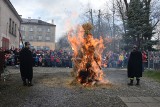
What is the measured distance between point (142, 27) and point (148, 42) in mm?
1696

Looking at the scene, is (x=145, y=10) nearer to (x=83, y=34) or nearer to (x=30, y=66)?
(x=83, y=34)

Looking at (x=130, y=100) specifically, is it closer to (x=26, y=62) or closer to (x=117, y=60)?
(x=26, y=62)

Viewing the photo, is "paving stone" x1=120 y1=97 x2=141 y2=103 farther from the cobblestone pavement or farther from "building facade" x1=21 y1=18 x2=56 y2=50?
"building facade" x1=21 y1=18 x2=56 y2=50

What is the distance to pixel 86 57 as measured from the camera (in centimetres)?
1320

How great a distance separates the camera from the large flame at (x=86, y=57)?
13.0 m

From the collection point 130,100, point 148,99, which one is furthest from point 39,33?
point 130,100

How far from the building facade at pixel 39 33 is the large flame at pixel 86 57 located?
73390 millimetres

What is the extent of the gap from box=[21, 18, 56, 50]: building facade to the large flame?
2889 inches

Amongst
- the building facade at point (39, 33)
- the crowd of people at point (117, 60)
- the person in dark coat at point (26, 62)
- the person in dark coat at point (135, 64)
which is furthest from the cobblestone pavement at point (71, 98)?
the building facade at point (39, 33)

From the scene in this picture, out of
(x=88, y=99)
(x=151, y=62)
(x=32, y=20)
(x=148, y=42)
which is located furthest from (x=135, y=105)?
(x=32, y=20)

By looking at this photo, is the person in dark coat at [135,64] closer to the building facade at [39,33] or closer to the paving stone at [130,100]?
the paving stone at [130,100]

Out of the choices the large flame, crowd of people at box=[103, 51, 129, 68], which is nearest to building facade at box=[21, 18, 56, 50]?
crowd of people at box=[103, 51, 129, 68]

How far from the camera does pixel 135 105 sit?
835 cm

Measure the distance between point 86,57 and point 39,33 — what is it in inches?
3043
